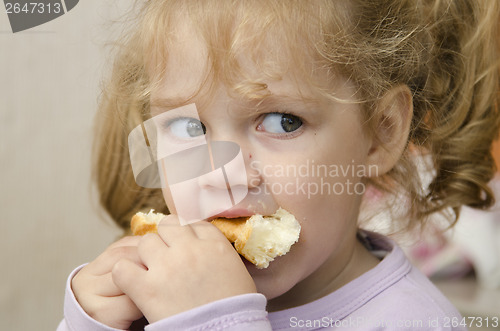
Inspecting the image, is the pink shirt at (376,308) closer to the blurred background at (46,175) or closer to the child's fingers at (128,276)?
the child's fingers at (128,276)

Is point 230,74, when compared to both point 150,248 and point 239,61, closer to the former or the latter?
point 239,61

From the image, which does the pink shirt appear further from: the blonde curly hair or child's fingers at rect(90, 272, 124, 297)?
the blonde curly hair

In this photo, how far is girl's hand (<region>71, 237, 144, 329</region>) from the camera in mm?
801

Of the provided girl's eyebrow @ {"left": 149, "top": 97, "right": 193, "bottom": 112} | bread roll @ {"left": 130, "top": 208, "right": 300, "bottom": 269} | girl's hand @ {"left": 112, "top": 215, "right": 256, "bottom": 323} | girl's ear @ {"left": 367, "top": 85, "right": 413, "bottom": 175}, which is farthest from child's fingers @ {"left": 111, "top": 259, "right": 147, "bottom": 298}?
girl's ear @ {"left": 367, "top": 85, "right": 413, "bottom": 175}

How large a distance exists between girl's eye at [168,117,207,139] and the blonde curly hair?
0.19ft

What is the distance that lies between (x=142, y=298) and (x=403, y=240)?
2.28ft

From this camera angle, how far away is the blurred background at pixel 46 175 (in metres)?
1.19

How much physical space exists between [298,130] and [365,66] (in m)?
0.14

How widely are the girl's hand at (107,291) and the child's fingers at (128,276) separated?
11 millimetres

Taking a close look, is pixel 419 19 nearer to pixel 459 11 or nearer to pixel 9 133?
pixel 459 11

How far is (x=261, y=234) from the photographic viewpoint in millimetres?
757

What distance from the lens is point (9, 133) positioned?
1239 millimetres

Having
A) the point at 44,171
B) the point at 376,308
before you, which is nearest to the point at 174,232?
the point at 376,308

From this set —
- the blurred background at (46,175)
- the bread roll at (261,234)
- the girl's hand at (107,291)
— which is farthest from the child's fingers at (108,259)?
the blurred background at (46,175)
